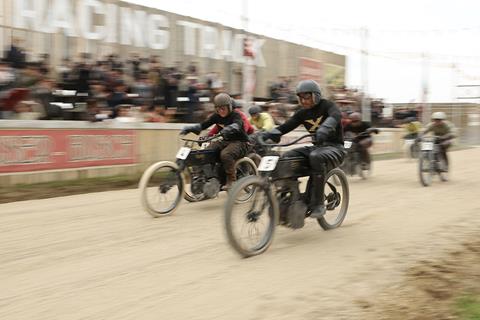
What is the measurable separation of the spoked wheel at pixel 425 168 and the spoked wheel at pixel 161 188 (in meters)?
6.16

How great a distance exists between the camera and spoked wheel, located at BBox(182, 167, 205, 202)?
8.73 meters

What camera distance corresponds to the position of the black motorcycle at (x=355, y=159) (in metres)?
13.9

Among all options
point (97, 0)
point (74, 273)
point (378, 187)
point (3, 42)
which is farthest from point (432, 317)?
point (97, 0)

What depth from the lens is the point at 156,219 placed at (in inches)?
321

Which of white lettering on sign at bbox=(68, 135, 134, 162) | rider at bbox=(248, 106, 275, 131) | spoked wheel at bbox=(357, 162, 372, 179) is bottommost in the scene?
spoked wheel at bbox=(357, 162, 372, 179)

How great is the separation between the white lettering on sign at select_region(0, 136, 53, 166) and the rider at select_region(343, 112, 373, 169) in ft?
23.3

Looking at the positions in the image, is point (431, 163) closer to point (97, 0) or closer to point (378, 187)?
point (378, 187)

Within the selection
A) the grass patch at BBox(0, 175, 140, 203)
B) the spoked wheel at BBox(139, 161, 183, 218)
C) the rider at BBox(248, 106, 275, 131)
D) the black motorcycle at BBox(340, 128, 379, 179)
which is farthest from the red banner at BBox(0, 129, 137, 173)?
the black motorcycle at BBox(340, 128, 379, 179)

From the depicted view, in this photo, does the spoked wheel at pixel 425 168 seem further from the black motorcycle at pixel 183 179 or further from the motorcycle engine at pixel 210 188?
the motorcycle engine at pixel 210 188

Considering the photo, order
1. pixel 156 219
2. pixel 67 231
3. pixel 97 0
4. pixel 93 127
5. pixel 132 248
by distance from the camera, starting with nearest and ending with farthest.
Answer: pixel 132 248, pixel 67 231, pixel 156 219, pixel 93 127, pixel 97 0

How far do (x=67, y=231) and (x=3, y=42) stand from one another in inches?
318

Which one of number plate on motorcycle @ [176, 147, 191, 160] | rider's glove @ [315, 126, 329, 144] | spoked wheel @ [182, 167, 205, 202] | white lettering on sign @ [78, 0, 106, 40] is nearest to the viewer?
rider's glove @ [315, 126, 329, 144]

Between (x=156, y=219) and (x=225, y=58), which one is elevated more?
(x=225, y=58)

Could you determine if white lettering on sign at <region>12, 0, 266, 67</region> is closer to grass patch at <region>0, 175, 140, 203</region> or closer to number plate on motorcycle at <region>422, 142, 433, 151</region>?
grass patch at <region>0, 175, 140, 203</region>
